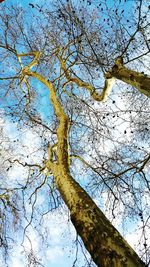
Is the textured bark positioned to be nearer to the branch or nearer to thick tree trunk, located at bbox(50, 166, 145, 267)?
thick tree trunk, located at bbox(50, 166, 145, 267)

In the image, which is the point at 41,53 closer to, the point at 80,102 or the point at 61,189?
the point at 80,102

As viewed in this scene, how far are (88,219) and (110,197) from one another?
9.34 ft

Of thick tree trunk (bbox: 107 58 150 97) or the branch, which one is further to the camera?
the branch

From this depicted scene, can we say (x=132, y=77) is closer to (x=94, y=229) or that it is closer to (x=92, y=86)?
(x=92, y=86)

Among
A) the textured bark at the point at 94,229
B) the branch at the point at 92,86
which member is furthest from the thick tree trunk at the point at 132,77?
the textured bark at the point at 94,229

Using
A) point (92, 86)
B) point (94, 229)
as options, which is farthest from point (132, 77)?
point (94, 229)

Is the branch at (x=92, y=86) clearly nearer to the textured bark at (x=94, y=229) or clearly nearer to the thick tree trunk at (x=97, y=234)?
the textured bark at (x=94, y=229)

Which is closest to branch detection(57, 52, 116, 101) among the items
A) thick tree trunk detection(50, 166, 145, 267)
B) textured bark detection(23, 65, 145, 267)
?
textured bark detection(23, 65, 145, 267)

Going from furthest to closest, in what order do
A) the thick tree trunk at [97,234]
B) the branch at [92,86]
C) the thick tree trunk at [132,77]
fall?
the branch at [92,86], the thick tree trunk at [132,77], the thick tree trunk at [97,234]

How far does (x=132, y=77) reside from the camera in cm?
509

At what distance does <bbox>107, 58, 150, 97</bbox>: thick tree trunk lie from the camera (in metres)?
4.84

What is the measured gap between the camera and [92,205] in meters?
3.70

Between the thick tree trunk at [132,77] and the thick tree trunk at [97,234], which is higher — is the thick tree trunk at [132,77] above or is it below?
above

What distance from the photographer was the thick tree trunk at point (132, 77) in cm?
484
